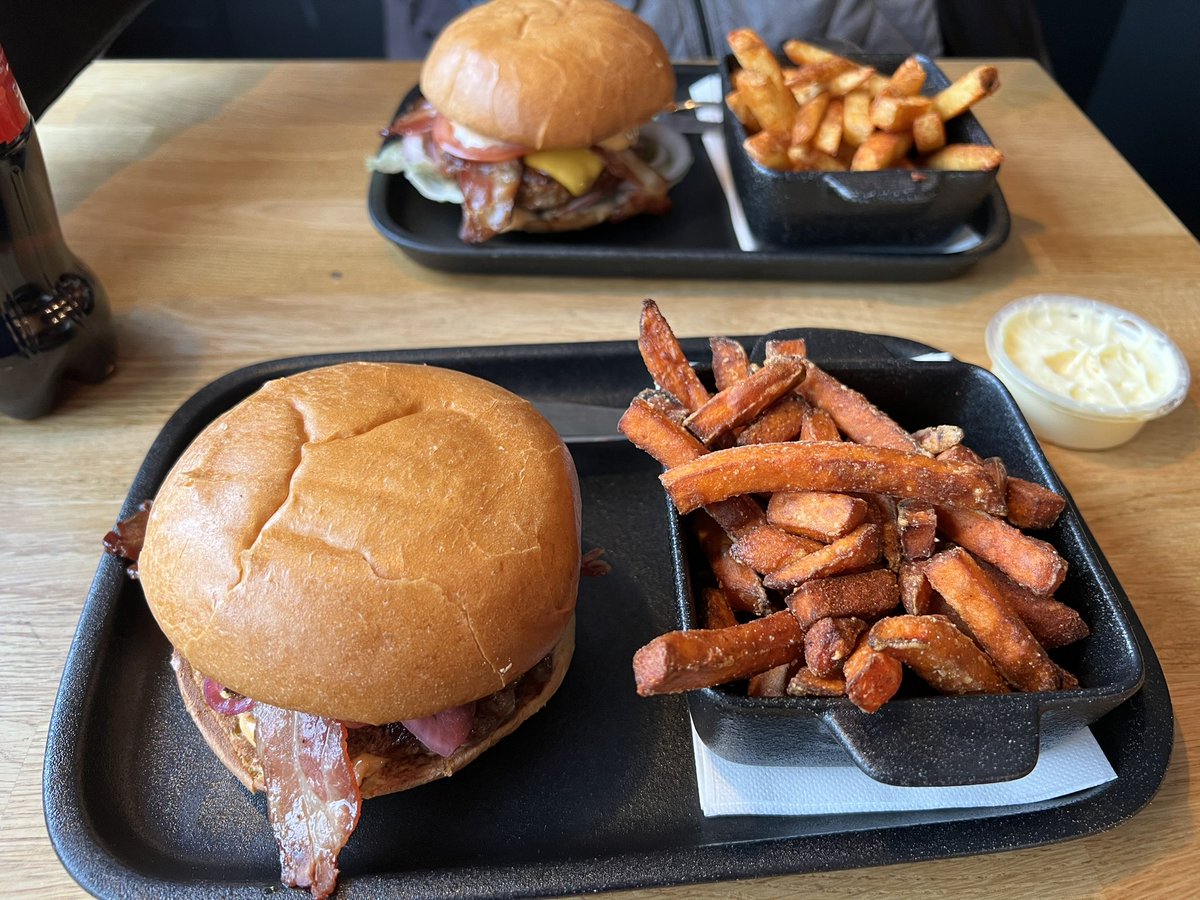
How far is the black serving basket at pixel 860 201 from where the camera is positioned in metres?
1.88

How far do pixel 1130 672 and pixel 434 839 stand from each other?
3.06ft

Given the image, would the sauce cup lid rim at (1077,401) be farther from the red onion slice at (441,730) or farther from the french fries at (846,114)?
the red onion slice at (441,730)

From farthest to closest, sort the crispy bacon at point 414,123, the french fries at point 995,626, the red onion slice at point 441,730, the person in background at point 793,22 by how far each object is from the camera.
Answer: the person in background at point 793,22 → the crispy bacon at point 414,123 → the red onion slice at point 441,730 → the french fries at point 995,626

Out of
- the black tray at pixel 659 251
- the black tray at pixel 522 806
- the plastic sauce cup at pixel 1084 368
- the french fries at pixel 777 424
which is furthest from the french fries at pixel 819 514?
the black tray at pixel 659 251

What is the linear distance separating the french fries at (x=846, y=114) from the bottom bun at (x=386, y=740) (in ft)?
4.58

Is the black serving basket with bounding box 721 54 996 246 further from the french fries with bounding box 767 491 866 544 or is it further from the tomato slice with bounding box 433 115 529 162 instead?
the french fries with bounding box 767 491 866 544

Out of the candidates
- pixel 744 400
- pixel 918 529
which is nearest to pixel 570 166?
pixel 744 400

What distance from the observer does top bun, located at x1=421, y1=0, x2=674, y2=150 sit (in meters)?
2.01

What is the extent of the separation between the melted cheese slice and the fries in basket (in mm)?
1062

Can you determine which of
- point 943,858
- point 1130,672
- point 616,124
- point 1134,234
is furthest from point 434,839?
point 1134,234

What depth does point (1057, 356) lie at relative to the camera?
5.71ft

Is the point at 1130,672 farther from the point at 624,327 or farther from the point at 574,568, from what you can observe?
the point at 624,327


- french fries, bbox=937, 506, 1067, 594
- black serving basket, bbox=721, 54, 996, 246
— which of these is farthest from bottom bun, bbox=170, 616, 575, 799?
A: black serving basket, bbox=721, 54, 996, 246

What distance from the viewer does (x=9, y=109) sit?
139cm
